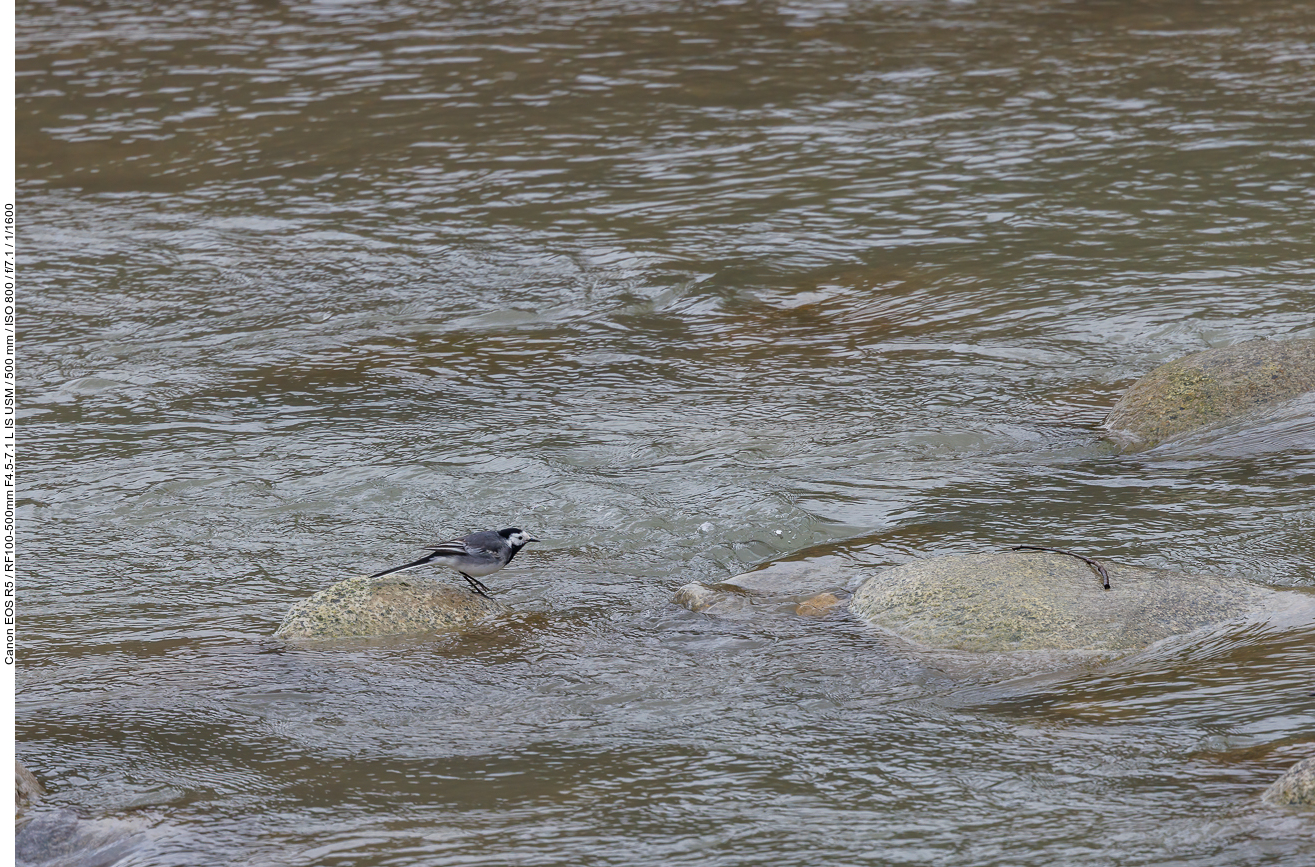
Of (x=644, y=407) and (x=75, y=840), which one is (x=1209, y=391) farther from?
(x=75, y=840)

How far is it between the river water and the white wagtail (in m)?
0.27

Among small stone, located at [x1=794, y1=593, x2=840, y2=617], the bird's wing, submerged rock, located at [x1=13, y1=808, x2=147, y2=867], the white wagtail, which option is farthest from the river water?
the bird's wing

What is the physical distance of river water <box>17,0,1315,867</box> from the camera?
17.2 feet

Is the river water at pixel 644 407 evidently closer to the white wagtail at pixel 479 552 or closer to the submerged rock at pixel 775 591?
the submerged rock at pixel 775 591

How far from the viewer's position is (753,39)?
1789cm

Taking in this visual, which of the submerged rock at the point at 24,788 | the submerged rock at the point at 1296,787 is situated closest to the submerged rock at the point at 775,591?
the submerged rock at the point at 1296,787

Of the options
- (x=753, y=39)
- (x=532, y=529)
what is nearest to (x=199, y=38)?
(x=753, y=39)

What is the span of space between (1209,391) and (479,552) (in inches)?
173

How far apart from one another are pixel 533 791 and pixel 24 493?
Answer: 14.9 feet

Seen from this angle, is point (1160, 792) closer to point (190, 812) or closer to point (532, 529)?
point (190, 812)

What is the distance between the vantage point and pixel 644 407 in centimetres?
942

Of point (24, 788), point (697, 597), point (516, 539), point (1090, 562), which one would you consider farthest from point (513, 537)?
point (1090, 562)

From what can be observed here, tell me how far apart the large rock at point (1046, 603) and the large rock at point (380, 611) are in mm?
1748

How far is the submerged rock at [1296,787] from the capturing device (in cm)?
471
